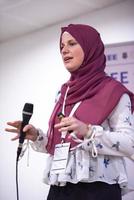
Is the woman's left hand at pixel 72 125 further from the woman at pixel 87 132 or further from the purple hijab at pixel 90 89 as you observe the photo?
the purple hijab at pixel 90 89

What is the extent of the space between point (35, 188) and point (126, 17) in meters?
1.75

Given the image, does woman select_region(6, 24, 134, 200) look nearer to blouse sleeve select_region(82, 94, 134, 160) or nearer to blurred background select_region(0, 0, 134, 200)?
blouse sleeve select_region(82, 94, 134, 160)

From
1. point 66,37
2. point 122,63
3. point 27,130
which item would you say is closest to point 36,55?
point 122,63

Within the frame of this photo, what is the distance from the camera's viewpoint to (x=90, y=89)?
53.9 inches

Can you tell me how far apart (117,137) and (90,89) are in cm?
24

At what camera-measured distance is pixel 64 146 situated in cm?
132

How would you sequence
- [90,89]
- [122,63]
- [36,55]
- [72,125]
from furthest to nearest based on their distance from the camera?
[36,55] < [122,63] < [90,89] < [72,125]

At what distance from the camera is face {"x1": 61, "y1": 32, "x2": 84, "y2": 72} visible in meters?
1.41

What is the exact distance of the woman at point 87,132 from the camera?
4.03 feet

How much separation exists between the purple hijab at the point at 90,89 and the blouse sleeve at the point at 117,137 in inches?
1.7

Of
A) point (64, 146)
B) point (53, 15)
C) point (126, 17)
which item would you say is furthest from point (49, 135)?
point (53, 15)

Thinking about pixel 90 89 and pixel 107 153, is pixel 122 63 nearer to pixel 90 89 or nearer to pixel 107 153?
pixel 90 89

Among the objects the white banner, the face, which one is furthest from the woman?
the white banner

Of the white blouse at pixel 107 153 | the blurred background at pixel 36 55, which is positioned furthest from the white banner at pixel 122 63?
the white blouse at pixel 107 153
